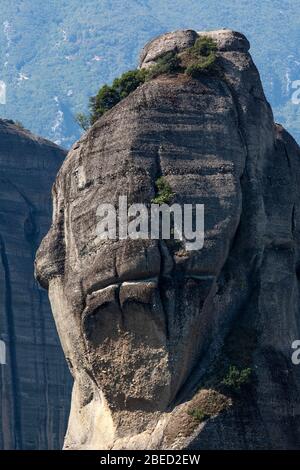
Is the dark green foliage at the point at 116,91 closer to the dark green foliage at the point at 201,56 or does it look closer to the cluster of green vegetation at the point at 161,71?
the cluster of green vegetation at the point at 161,71

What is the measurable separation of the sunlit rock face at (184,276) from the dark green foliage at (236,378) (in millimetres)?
196

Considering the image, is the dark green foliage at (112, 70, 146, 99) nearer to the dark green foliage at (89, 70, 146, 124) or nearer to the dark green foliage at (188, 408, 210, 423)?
the dark green foliage at (89, 70, 146, 124)

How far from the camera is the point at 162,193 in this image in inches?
3275

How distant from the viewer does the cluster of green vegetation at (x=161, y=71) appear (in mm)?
86812

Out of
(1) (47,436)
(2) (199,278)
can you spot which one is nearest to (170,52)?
(2) (199,278)

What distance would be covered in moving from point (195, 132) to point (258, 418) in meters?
10.6

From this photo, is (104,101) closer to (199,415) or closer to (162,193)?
(162,193)

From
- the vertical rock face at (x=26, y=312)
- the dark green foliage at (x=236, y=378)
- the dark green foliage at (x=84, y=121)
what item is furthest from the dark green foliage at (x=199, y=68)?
the vertical rock face at (x=26, y=312)

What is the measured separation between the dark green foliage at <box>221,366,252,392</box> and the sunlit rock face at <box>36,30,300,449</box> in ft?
0.64

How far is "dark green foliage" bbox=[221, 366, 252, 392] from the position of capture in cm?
8194

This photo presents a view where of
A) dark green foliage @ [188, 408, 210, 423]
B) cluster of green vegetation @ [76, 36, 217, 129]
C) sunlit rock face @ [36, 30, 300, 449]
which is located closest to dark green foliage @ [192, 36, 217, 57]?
cluster of green vegetation @ [76, 36, 217, 129]

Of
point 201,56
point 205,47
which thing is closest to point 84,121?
point 201,56

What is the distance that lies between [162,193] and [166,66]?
630 centimetres

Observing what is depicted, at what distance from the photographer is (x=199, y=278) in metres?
82.5
